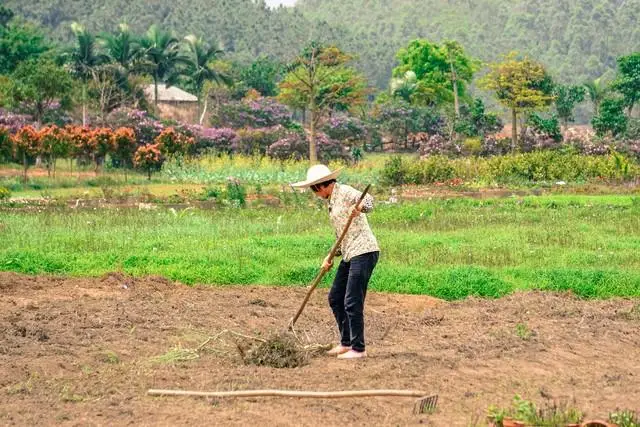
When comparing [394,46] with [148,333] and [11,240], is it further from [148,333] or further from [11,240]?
[148,333]

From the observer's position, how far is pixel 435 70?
6769cm

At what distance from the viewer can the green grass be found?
14.9 meters

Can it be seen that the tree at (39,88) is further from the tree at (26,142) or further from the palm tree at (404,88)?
the palm tree at (404,88)

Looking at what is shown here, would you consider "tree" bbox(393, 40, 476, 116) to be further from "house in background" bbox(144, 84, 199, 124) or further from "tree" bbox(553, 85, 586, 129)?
"house in background" bbox(144, 84, 199, 124)

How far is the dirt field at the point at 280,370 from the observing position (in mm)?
8094

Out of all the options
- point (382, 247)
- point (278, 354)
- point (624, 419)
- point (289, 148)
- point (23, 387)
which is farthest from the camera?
point (289, 148)

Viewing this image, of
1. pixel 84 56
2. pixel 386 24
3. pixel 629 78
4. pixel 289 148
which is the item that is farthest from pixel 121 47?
pixel 386 24

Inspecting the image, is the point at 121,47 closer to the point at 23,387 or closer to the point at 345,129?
the point at 345,129

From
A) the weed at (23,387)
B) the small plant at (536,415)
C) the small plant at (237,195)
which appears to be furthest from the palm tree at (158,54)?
the small plant at (536,415)

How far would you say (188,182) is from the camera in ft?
119

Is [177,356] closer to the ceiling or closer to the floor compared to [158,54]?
closer to the floor

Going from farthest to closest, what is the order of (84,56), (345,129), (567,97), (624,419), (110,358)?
1. (567,97)
2. (84,56)
3. (345,129)
4. (110,358)
5. (624,419)

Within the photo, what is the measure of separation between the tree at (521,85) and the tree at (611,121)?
2631mm

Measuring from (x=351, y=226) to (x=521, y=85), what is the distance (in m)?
45.4
